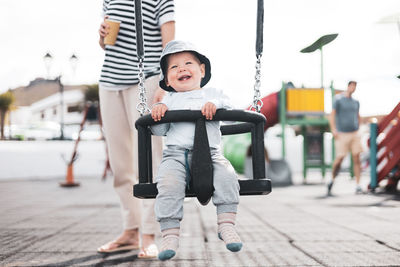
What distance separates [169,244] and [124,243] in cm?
168

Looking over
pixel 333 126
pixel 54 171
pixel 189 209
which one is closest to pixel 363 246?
pixel 189 209

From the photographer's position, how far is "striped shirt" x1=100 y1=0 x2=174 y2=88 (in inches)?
88.7

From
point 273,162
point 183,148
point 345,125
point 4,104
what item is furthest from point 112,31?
point 4,104

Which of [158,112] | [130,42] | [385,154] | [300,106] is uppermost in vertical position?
[130,42]

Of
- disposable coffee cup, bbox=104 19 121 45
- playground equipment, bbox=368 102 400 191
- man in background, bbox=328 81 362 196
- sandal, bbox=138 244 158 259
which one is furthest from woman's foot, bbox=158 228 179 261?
playground equipment, bbox=368 102 400 191

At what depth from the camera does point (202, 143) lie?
1419mm

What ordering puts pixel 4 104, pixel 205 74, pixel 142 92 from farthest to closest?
pixel 4 104 → pixel 205 74 → pixel 142 92

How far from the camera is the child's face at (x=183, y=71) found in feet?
5.06

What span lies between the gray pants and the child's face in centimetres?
28

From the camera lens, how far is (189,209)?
5.41 metres

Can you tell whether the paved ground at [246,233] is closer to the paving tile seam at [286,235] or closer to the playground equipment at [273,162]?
the paving tile seam at [286,235]

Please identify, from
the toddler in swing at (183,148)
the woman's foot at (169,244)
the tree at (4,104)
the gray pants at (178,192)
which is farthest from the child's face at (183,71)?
the tree at (4,104)

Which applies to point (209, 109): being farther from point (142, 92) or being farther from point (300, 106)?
point (300, 106)

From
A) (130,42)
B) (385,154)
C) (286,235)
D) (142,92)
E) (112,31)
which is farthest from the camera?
(385,154)
